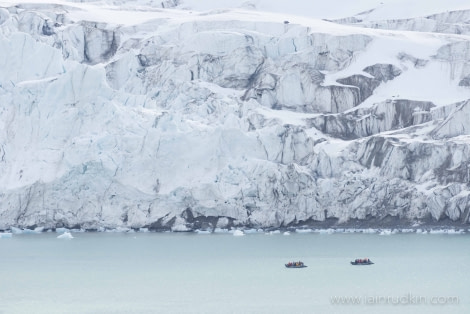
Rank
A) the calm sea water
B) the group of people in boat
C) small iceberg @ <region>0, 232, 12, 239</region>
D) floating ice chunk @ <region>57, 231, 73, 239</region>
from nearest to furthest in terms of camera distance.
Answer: the calm sea water
the group of people in boat
floating ice chunk @ <region>57, 231, 73, 239</region>
small iceberg @ <region>0, 232, 12, 239</region>

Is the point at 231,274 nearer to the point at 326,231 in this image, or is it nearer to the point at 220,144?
the point at 326,231

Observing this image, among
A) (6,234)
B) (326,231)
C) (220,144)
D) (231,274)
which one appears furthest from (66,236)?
(231,274)

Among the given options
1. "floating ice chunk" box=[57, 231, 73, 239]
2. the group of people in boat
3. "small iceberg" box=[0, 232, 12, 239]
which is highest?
the group of people in boat

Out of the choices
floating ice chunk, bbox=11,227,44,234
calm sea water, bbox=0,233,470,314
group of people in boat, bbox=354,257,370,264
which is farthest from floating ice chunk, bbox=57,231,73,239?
group of people in boat, bbox=354,257,370,264

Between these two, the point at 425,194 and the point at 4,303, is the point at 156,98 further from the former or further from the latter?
the point at 4,303

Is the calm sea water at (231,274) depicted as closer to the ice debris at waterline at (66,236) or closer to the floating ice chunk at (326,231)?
the ice debris at waterline at (66,236)

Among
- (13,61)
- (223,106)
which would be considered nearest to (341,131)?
(223,106)

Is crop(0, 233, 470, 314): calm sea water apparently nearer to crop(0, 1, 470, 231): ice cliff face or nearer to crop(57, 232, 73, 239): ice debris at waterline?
crop(57, 232, 73, 239): ice debris at waterline
